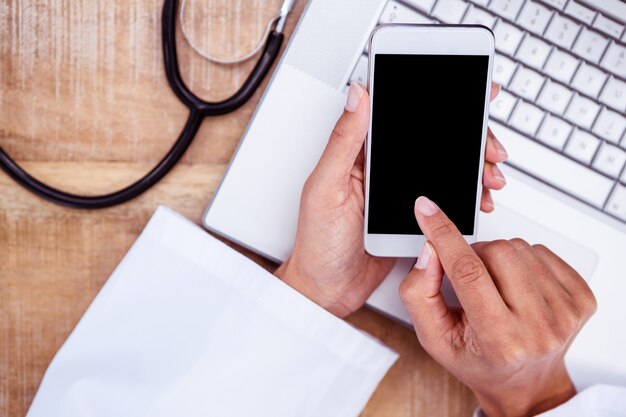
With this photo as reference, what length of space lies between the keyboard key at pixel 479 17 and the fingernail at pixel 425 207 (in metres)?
0.16

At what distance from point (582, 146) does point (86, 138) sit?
1.46ft

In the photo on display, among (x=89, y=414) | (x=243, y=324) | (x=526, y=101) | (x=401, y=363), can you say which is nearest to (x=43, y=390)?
(x=89, y=414)

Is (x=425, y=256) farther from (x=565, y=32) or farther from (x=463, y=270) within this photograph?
(x=565, y=32)

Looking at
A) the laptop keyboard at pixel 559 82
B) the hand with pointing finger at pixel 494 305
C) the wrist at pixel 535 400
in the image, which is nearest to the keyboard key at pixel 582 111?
the laptop keyboard at pixel 559 82

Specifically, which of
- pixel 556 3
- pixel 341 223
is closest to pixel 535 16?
pixel 556 3

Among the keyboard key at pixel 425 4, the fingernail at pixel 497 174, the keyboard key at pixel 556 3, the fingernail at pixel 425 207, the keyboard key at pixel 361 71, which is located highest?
the keyboard key at pixel 556 3

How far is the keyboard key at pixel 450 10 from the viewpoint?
1.55ft

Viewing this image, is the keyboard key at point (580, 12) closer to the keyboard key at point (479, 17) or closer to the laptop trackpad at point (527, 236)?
the keyboard key at point (479, 17)

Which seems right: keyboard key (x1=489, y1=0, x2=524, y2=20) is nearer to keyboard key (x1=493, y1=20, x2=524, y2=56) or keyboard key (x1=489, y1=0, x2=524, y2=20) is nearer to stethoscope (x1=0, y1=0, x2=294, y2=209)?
keyboard key (x1=493, y1=20, x2=524, y2=56)

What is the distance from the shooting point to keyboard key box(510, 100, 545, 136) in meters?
0.48

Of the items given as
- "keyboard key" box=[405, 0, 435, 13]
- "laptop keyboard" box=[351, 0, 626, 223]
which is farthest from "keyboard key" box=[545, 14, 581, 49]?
"keyboard key" box=[405, 0, 435, 13]

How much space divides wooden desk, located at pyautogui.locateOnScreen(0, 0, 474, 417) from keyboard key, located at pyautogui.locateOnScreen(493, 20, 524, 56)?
179mm

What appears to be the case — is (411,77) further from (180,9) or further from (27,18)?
(27,18)

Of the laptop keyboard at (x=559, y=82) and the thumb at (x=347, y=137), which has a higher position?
the laptop keyboard at (x=559, y=82)
